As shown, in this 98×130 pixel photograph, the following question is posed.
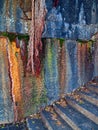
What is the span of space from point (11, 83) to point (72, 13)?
8.76 ft

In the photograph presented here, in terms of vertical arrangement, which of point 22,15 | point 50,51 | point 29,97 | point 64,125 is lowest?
point 64,125

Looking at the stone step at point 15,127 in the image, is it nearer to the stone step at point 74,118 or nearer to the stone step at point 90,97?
the stone step at point 74,118

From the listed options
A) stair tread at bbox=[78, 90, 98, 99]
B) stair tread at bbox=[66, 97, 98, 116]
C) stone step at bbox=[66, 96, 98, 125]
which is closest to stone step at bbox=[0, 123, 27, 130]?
stone step at bbox=[66, 96, 98, 125]

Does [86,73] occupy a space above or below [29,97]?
above

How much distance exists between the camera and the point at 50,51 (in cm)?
637

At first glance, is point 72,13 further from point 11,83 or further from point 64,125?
point 64,125

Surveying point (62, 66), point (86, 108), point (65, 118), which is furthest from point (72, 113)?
point (62, 66)

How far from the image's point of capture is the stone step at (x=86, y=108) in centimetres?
504

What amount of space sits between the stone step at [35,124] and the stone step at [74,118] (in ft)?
1.84

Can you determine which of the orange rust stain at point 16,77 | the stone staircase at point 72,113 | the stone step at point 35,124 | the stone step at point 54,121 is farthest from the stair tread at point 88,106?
the orange rust stain at point 16,77

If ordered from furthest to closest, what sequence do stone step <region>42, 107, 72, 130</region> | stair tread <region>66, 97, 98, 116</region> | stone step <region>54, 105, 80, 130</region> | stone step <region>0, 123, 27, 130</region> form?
stone step <region>0, 123, 27, 130</region>
stone step <region>42, 107, 72, 130</region>
stair tread <region>66, 97, 98, 116</region>
stone step <region>54, 105, 80, 130</region>

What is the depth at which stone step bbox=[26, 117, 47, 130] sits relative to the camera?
18.7ft

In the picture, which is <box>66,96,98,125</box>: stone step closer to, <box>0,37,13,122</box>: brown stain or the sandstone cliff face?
the sandstone cliff face

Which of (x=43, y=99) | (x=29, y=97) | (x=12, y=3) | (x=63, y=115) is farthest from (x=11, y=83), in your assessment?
(x=12, y=3)
